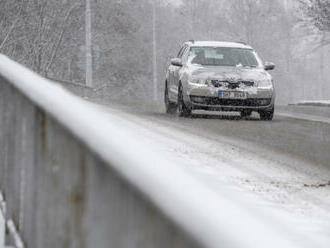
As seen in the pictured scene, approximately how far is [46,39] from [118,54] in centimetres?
2248

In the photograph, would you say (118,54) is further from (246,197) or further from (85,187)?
(85,187)

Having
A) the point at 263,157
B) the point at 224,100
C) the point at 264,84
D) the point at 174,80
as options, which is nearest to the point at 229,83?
Answer: the point at 224,100

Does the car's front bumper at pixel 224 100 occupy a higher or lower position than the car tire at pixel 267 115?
higher

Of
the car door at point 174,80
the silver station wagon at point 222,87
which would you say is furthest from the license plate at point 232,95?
the car door at point 174,80

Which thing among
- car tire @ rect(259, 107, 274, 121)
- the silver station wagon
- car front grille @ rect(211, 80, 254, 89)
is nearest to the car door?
the silver station wagon

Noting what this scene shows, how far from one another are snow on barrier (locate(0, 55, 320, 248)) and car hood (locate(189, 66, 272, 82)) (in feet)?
41.7

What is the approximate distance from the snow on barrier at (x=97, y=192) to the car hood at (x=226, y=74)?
1271 centimetres

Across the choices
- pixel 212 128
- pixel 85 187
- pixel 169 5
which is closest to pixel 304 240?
pixel 85 187

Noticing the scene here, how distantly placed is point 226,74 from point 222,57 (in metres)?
1.37

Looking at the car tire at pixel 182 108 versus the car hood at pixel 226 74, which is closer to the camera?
the car hood at pixel 226 74

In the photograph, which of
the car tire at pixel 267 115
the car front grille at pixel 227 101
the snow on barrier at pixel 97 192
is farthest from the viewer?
the car tire at pixel 267 115

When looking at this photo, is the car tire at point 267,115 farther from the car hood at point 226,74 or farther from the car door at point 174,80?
the car door at point 174,80

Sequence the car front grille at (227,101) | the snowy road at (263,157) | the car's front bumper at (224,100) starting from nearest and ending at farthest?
the snowy road at (263,157) < the car's front bumper at (224,100) < the car front grille at (227,101)

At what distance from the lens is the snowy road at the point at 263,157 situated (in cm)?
712
